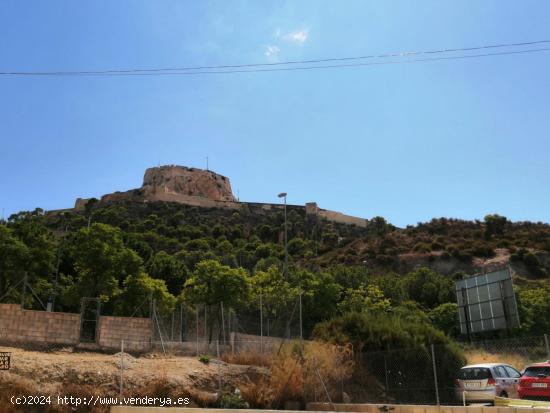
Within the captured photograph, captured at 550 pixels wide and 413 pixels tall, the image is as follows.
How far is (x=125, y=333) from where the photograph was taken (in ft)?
66.2

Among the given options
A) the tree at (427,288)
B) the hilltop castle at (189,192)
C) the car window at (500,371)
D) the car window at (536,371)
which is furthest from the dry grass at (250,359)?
the hilltop castle at (189,192)

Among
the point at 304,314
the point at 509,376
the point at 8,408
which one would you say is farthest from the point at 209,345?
the point at 304,314

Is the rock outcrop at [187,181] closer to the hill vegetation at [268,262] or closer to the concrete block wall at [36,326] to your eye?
the hill vegetation at [268,262]

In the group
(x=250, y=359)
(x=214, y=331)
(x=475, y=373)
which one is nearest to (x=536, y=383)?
(x=475, y=373)

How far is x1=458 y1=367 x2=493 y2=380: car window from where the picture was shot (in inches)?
564

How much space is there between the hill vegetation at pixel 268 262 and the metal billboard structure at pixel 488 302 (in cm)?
283

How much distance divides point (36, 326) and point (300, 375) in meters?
9.30

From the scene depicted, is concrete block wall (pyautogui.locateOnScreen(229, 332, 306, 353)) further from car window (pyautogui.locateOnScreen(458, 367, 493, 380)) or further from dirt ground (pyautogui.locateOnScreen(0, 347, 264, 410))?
car window (pyautogui.locateOnScreen(458, 367, 493, 380))

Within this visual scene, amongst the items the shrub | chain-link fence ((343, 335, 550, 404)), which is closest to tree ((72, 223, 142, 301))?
the shrub

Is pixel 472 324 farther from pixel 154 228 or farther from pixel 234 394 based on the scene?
pixel 154 228

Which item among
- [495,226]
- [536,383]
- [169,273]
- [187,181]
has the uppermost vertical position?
[187,181]

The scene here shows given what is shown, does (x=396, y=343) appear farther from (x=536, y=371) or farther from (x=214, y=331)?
(x=214, y=331)

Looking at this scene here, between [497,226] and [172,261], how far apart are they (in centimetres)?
4862

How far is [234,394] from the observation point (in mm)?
15164
